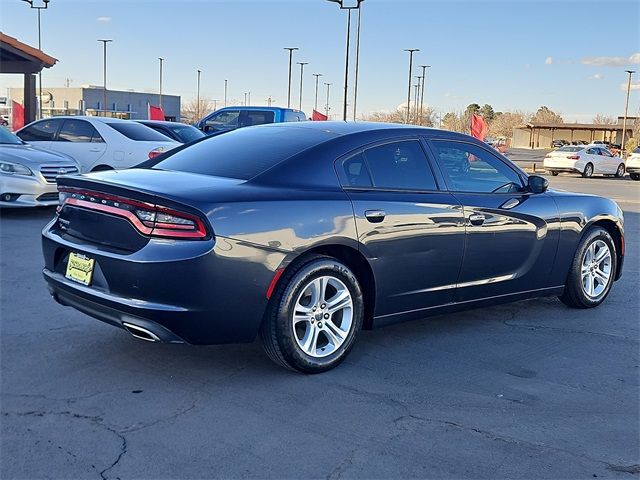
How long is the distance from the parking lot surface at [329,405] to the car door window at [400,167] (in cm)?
112

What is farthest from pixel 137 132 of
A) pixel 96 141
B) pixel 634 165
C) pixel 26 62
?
pixel 634 165

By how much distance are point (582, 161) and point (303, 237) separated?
2927 centimetres

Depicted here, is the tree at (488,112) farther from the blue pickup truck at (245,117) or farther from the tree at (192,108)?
the blue pickup truck at (245,117)

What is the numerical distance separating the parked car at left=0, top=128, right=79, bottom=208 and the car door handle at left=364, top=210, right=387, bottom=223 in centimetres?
678

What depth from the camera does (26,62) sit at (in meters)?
18.6

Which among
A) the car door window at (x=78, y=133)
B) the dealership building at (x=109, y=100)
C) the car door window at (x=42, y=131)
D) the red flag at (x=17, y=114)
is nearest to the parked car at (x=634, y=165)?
the red flag at (x=17, y=114)

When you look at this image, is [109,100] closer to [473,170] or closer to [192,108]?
[192,108]

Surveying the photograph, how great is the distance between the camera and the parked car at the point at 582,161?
3094cm

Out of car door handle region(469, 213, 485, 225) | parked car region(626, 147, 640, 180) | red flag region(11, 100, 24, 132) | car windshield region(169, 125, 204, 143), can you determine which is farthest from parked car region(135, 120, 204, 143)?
parked car region(626, 147, 640, 180)

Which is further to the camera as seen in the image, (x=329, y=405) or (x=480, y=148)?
(x=480, y=148)

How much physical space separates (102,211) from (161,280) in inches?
25.2

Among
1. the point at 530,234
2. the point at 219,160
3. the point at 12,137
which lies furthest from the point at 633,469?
the point at 12,137

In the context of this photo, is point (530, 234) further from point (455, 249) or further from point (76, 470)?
point (76, 470)

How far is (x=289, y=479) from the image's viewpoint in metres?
3.08
